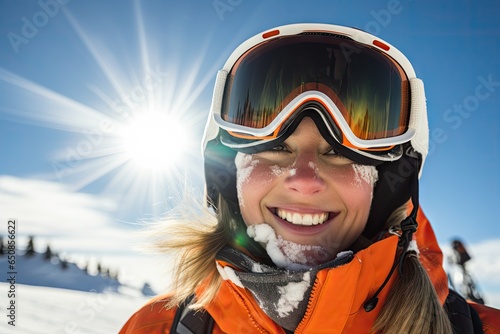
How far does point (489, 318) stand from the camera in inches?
69.9

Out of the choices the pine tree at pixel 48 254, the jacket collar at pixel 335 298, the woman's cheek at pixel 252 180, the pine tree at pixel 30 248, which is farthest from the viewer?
the pine tree at pixel 48 254

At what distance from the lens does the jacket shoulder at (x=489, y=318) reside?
5.65 feet

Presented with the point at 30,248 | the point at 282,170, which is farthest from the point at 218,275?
the point at 30,248

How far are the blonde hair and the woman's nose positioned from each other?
1.40 feet

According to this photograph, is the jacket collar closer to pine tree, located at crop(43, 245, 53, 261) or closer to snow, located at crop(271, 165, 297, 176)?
snow, located at crop(271, 165, 297, 176)

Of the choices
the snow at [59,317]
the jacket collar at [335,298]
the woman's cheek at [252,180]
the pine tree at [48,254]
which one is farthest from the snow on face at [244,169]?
the pine tree at [48,254]

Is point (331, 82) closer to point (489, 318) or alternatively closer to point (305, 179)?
point (305, 179)

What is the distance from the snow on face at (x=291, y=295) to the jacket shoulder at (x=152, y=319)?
0.66 m

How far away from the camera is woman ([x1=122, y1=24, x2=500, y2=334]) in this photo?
1.66 meters

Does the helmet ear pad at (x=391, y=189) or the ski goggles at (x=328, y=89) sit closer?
the ski goggles at (x=328, y=89)

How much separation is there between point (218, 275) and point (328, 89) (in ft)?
3.76

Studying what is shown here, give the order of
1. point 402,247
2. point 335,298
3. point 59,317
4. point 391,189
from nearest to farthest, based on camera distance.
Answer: point 335,298 → point 402,247 → point 391,189 → point 59,317

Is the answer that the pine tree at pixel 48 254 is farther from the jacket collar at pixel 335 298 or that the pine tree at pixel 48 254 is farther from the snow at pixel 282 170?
the snow at pixel 282 170

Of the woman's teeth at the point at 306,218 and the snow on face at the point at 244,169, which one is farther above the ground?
the snow on face at the point at 244,169
